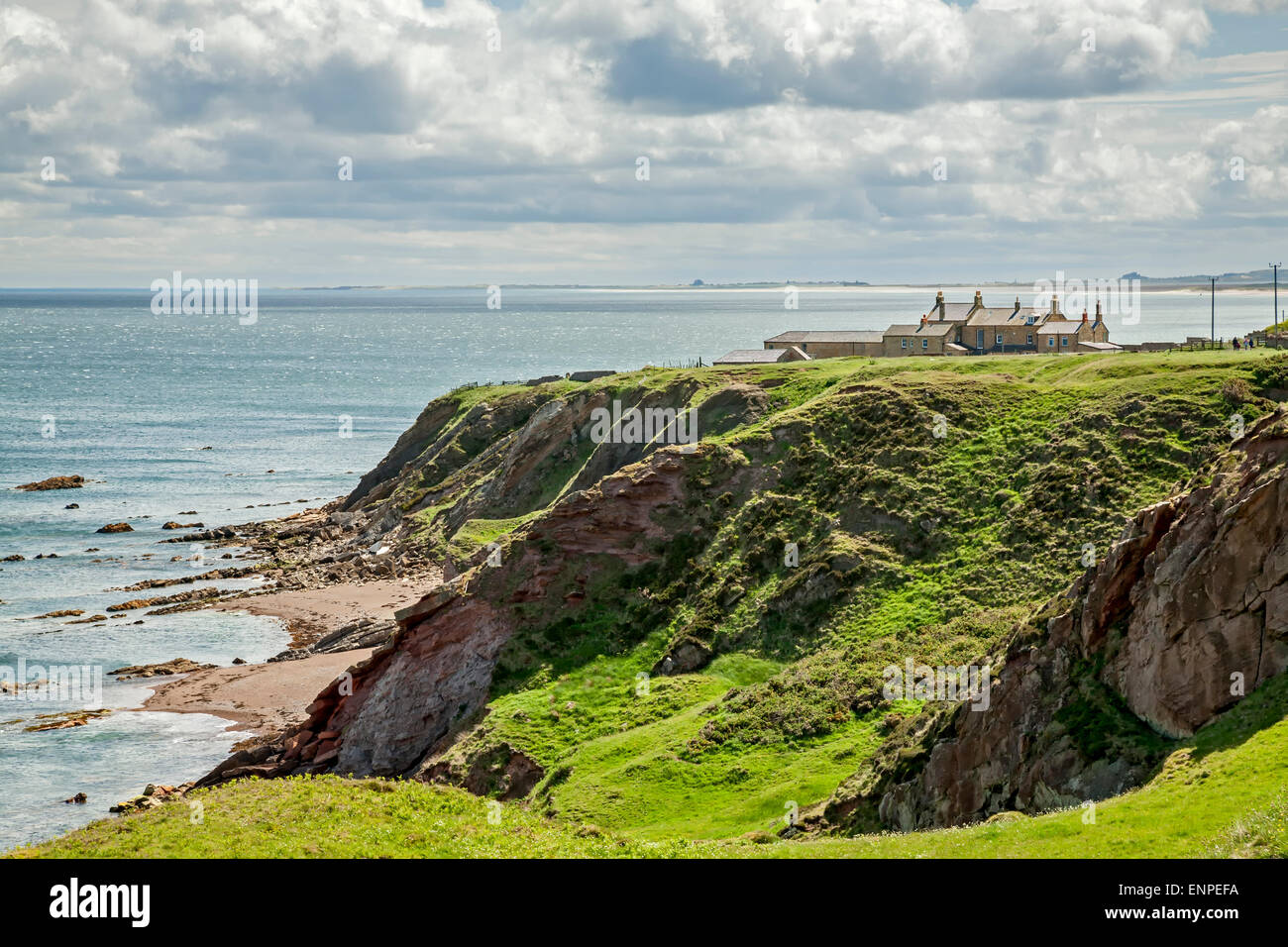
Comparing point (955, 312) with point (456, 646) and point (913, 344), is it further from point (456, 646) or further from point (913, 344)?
point (456, 646)

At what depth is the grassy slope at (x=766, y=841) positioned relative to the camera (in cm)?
2038

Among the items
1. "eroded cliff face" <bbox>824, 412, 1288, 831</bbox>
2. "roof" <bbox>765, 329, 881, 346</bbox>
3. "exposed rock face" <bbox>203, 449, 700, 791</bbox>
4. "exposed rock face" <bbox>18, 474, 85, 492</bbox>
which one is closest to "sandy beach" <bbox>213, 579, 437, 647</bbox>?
"exposed rock face" <bbox>203, 449, 700, 791</bbox>

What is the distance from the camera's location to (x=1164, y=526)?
28953mm

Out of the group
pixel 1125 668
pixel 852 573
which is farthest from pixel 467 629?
pixel 1125 668

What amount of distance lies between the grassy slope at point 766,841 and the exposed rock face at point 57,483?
98810 millimetres

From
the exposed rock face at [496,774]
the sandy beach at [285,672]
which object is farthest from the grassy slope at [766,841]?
the sandy beach at [285,672]

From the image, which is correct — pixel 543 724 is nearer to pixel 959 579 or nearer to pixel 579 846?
pixel 959 579

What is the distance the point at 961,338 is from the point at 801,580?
5873 cm

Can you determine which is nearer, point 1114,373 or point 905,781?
point 905,781

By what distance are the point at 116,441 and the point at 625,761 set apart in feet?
418

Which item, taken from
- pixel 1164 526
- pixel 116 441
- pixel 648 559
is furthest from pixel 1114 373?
pixel 116 441

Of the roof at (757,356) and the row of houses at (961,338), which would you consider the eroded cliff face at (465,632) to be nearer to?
the roof at (757,356)

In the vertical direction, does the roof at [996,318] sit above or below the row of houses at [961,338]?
above
